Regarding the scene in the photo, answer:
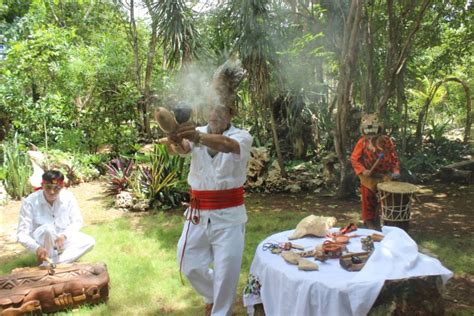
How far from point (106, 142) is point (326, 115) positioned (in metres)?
5.12

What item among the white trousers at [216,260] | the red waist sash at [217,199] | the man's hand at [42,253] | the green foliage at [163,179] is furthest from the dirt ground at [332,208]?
the red waist sash at [217,199]

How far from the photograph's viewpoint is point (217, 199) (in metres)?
2.80

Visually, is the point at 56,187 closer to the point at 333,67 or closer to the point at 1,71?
the point at 1,71

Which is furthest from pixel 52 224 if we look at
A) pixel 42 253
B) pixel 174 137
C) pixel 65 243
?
pixel 174 137

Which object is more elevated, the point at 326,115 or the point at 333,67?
the point at 333,67

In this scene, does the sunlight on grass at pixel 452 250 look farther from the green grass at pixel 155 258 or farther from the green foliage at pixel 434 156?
the green foliage at pixel 434 156

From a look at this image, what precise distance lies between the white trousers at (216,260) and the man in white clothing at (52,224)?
1523 millimetres

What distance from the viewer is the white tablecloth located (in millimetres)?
2199

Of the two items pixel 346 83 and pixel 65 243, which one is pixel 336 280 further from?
pixel 346 83

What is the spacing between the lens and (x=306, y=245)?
2.94m

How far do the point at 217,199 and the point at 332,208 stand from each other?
14.3 feet

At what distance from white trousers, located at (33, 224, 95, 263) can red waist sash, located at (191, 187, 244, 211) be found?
1770mm

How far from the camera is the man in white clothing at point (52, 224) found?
3789 millimetres

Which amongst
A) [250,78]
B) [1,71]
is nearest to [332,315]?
[250,78]
